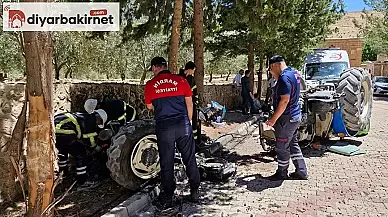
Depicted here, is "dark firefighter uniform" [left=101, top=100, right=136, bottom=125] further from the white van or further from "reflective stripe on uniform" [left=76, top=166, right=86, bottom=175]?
the white van

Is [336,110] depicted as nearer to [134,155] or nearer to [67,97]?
[134,155]

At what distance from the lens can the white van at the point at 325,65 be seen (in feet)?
48.0

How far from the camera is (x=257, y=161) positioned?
739 centimetres

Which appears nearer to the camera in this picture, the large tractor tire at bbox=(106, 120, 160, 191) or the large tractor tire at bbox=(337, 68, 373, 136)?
the large tractor tire at bbox=(106, 120, 160, 191)

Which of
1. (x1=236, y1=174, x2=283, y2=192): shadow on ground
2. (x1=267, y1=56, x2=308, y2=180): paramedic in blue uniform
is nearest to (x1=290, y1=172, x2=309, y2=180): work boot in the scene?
(x1=267, y1=56, x2=308, y2=180): paramedic in blue uniform

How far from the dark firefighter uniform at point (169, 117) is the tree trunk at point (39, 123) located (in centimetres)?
177

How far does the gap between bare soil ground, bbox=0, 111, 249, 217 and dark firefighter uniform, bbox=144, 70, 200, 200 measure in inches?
28.7

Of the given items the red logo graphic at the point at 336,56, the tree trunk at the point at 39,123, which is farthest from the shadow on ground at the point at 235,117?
the tree trunk at the point at 39,123

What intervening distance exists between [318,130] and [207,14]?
4918 mm

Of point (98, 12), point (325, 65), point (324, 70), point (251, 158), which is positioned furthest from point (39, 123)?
point (325, 65)

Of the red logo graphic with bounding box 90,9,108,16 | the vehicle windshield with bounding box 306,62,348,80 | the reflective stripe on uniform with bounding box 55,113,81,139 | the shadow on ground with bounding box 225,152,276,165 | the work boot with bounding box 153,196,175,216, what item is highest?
the red logo graphic with bounding box 90,9,108,16

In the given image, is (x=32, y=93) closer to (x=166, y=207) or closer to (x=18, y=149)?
(x=18, y=149)

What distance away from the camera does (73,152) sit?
521 cm

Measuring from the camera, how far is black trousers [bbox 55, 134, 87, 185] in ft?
16.6
